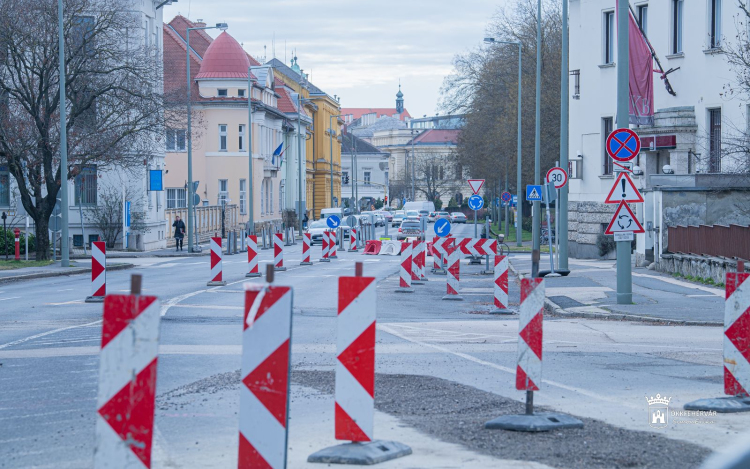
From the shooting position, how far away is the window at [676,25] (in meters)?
34.3

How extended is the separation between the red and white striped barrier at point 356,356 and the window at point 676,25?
30813 millimetres

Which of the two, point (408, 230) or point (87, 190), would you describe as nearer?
point (87, 190)

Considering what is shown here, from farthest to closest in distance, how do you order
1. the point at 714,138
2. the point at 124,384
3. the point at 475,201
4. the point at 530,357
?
the point at 475,201 → the point at 714,138 → the point at 530,357 → the point at 124,384

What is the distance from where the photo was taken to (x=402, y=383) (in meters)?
9.63

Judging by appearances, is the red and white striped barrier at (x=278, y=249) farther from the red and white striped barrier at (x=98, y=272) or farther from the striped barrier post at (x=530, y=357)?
the striped barrier post at (x=530, y=357)

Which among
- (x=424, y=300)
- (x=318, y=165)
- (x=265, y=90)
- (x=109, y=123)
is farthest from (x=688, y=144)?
(x=318, y=165)

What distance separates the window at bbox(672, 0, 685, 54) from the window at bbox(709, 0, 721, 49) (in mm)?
2040

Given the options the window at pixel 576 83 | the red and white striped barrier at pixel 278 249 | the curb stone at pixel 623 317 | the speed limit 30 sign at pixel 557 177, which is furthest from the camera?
A: the window at pixel 576 83

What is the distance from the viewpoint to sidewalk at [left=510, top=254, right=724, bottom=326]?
16609 millimetres

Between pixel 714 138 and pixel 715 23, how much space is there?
398cm

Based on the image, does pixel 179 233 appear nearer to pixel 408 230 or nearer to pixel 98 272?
pixel 408 230

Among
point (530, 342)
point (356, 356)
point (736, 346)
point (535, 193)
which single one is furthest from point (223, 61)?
point (356, 356)

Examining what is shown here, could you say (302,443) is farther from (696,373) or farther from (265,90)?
(265,90)

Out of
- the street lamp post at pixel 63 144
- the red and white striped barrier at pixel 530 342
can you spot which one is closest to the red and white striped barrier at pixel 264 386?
the red and white striped barrier at pixel 530 342
